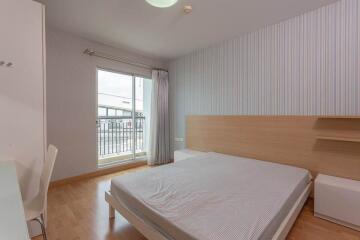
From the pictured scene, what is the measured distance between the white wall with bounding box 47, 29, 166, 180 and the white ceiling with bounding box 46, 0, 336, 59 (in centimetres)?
28

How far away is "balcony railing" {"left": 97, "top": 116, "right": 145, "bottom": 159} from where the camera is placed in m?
4.55

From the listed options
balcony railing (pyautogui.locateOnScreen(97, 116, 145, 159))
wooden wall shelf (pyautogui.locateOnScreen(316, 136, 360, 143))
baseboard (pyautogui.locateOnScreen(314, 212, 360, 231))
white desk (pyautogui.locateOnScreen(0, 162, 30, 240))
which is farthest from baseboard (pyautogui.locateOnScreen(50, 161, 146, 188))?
wooden wall shelf (pyautogui.locateOnScreen(316, 136, 360, 143))

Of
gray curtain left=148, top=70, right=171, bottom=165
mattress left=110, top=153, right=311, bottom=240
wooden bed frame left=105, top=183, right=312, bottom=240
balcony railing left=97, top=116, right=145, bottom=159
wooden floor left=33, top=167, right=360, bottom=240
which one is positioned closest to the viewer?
mattress left=110, top=153, right=311, bottom=240

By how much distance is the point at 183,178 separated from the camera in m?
2.03

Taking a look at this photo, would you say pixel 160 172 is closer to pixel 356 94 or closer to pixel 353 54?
pixel 356 94

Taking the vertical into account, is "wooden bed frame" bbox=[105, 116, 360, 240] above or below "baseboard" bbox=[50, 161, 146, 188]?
above

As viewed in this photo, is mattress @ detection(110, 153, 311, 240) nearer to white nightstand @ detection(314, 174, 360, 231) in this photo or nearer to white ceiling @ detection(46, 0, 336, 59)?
white nightstand @ detection(314, 174, 360, 231)

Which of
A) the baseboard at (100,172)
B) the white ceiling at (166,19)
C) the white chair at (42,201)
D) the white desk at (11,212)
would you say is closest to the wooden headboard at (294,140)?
the white ceiling at (166,19)

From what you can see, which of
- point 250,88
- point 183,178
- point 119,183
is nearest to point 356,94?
point 250,88

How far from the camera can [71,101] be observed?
128 inches

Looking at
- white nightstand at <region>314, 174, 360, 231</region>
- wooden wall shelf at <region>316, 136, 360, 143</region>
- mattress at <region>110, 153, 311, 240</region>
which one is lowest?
white nightstand at <region>314, 174, 360, 231</region>

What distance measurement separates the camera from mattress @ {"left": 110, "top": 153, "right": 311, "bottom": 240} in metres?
1.20

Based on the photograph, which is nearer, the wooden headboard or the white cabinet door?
the white cabinet door

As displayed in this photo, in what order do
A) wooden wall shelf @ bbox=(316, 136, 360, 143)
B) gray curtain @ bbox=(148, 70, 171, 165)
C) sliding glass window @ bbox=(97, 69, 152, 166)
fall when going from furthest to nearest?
gray curtain @ bbox=(148, 70, 171, 165) < sliding glass window @ bbox=(97, 69, 152, 166) < wooden wall shelf @ bbox=(316, 136, 360, 143)
